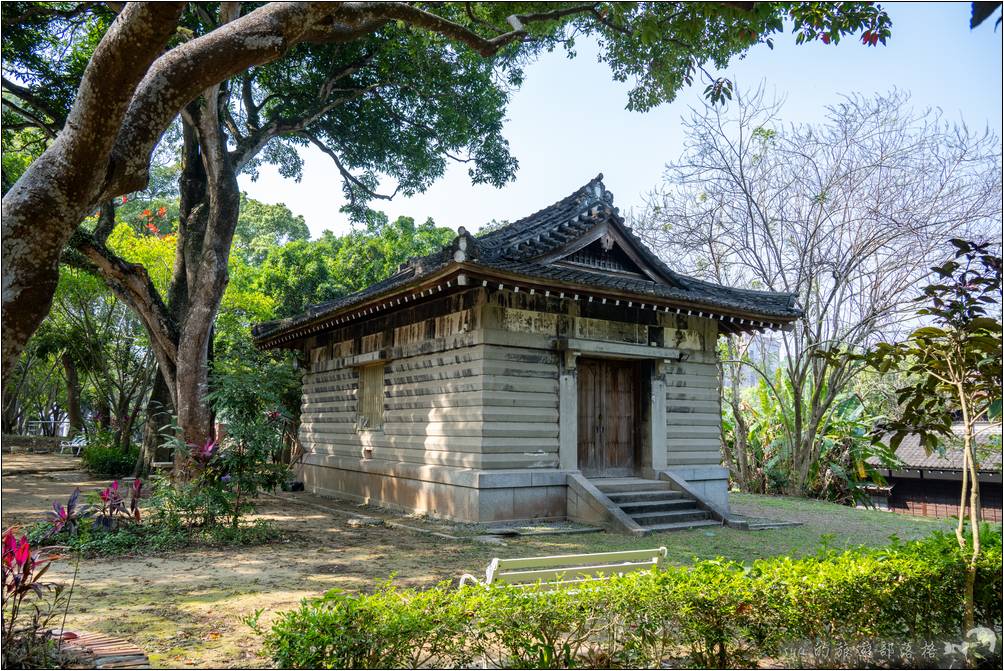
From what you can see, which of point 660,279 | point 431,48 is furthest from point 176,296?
point 660,279

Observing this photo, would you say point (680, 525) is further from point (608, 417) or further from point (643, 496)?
point (608, 417)

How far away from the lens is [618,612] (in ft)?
14.6

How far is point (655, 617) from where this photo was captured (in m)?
4.48

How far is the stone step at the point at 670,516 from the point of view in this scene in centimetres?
1206

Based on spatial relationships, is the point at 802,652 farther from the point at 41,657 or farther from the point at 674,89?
the point at 674,89

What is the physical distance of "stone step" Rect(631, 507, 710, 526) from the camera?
475 inches

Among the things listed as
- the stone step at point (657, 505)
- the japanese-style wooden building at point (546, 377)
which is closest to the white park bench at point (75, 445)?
the japanese-style wooden building at point (546, 377)

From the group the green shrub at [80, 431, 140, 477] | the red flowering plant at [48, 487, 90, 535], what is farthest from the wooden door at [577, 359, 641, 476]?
the green shrub at [80, 431, 140, 477]

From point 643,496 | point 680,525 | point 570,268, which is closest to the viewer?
point 680,525

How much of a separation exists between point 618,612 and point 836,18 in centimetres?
724

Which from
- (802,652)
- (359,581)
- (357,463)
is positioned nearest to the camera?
(802,652)

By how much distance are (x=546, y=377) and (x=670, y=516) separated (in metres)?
3.24

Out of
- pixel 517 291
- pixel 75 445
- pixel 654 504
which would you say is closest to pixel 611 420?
pixel 654 504

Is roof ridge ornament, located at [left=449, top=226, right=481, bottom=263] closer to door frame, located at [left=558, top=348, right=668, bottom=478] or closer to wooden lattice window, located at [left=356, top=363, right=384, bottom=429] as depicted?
door frame, located at [left=558, top=348, right=668, bottom=478]
